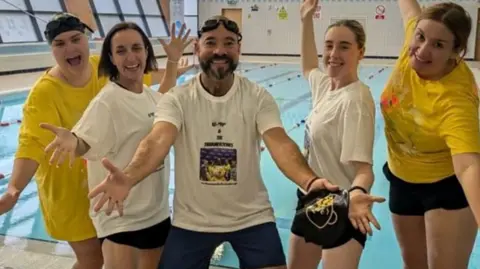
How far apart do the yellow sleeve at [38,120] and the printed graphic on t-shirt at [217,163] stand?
80cm

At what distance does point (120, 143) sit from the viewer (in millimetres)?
2307

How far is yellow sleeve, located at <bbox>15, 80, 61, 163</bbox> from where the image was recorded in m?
2.49

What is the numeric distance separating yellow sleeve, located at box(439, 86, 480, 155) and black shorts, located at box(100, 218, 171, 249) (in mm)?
1280

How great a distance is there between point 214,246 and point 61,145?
730mm

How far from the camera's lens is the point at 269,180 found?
19.0ft

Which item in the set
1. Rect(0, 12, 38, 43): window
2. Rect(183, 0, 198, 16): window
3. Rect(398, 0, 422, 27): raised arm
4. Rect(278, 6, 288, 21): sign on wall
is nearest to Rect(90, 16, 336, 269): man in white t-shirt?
Rect(398, 0, 422, 27): raised arm

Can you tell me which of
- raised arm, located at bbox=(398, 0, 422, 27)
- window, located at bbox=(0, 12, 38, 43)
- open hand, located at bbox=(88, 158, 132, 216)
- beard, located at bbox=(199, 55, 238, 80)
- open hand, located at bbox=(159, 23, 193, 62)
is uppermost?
raised arm, located at bbox=(398, 0, 422, 27)

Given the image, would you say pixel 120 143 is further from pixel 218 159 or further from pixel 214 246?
pixel 214 246

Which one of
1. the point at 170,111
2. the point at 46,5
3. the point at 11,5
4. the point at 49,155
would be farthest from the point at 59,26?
the point at 46,5

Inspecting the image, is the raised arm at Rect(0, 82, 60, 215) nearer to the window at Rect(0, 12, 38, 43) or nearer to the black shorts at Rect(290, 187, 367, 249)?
the black shorts at Rect(290, 187, 367, 249)

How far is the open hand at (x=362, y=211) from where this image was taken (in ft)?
6.02

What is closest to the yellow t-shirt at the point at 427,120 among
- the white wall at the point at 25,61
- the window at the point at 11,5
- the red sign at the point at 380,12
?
the white wall at the point at 25,61

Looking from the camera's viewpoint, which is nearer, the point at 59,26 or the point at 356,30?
the point at 356,30

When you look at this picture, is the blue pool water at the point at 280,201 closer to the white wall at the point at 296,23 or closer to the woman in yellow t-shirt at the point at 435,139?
the woman in yellow t-shirt at the point at 435,139
